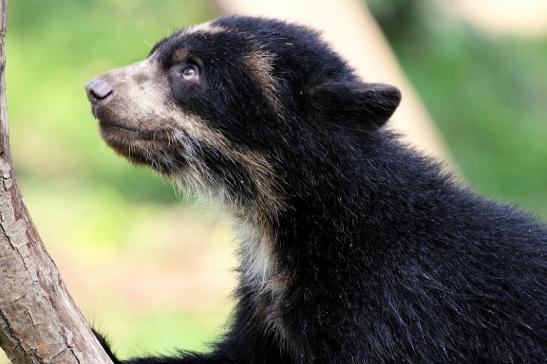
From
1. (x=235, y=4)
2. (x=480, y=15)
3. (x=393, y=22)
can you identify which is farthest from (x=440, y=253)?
(x=480, y=15)

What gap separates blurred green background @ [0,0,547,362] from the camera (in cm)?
1382

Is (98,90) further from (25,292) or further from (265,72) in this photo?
(25,292)

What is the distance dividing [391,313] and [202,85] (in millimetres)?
1834

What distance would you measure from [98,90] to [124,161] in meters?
10.0

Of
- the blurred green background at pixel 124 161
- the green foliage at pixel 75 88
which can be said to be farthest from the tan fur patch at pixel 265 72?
the green foliage at pixel 75 88

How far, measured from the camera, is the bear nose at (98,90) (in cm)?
657

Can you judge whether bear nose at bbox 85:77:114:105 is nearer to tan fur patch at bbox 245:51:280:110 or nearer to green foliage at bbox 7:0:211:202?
tan fur patch at bbox 245:51:280:110

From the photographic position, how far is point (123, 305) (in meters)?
12.8

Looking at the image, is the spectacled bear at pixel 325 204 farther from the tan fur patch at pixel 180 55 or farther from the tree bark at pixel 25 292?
the tree bark at pixel 25 292

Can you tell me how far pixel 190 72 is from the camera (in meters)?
6.74

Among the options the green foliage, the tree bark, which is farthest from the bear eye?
the green foliage

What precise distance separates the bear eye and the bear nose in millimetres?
471

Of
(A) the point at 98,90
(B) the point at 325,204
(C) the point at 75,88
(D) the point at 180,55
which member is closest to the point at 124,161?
(C) the point at 75,88

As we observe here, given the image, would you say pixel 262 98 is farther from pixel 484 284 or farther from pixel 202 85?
pixel 484 284
